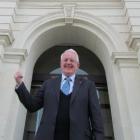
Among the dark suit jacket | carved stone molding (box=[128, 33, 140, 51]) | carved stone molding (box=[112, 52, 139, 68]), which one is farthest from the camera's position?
carved stone molding (box=[112, 52, 139, 68])

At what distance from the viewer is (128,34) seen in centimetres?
633

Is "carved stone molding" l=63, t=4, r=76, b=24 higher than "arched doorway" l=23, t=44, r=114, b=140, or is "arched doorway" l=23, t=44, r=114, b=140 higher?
"carved stone molding" l=63, t=4, r=76, b=24

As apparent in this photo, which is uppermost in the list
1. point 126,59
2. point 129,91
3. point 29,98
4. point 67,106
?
point 126,59

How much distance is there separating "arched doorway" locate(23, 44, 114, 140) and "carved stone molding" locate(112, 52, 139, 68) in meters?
1.48

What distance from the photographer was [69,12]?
6957 millimetres

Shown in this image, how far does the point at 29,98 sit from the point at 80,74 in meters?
4.82

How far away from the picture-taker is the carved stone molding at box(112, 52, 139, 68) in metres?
5.77

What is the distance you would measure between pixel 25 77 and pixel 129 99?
264 centimetres

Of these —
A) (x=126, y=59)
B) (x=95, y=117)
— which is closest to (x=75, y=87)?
(x=95, y=117)

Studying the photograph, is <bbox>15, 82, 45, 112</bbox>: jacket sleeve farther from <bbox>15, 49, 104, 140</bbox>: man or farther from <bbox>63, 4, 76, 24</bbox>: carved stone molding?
<bbox>63, 4, 76, 24</bbox>: carved stone molding

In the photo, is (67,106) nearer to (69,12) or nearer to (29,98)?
(29,98)

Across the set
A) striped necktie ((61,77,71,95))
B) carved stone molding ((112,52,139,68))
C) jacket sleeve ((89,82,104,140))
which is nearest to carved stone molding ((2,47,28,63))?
carved stone molding ((112,52,139,68))

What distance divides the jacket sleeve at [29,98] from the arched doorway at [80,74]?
3749 mm

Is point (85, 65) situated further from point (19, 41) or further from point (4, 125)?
point (4, 125)
